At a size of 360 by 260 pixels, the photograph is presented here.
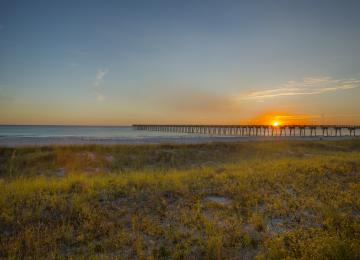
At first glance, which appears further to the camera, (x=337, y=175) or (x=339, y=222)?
(x=337, y=175)

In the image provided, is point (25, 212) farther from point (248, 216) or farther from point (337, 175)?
point (337, 175)

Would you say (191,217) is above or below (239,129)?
below

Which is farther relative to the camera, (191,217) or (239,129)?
(239,129)

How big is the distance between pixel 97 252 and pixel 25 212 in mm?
2710

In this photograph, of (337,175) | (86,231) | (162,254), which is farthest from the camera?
(337,175)

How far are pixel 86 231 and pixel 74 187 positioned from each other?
376 cm

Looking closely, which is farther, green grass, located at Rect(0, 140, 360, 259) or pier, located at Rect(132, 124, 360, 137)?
pier, located at Rect(132, 124, 360, 137)

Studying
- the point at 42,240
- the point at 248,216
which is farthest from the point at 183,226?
the point at 42,240

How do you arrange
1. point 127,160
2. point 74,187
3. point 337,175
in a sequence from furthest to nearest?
point 127,160 → point 337,175 → point 74,187

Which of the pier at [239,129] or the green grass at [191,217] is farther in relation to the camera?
the pier at [239,129]

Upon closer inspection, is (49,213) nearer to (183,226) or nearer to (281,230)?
(183,226)

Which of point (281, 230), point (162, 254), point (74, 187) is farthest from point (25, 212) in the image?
point (281, 230)

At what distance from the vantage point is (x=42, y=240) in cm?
505

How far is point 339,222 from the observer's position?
599cm
